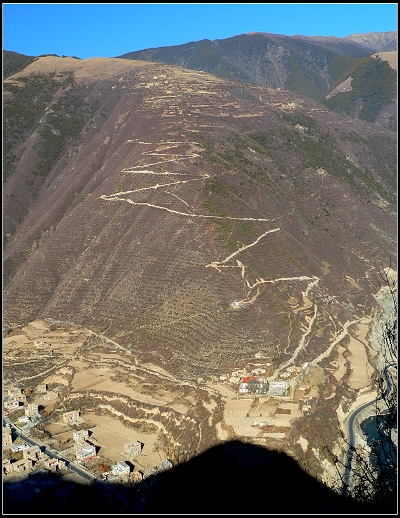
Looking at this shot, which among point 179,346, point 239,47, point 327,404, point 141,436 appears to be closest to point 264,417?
point 327,404

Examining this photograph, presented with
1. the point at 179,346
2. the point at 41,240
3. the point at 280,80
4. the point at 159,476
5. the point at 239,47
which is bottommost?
the point at 159,476

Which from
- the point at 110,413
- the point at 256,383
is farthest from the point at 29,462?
the point at 256,383

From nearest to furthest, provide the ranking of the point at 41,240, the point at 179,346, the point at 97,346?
1. the point at 179,346
2. the point at 97,346
3. the point at 41,240

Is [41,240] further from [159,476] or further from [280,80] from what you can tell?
[280,80]

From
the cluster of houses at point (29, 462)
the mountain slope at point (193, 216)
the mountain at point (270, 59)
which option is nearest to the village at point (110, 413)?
the cluster of houses at point (29, 462)

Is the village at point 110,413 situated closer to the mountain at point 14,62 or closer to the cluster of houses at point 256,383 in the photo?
the cluster of houses at point 256,383

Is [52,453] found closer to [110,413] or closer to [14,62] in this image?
[110,413]

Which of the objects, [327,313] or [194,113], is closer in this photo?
[327,313]

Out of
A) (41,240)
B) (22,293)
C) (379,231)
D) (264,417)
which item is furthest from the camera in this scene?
(379,231)

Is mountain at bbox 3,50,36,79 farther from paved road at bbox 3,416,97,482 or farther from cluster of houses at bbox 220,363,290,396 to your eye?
cluster of houses at bbox 220,363,290,396
